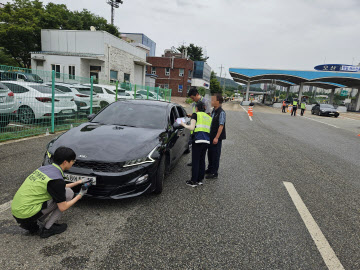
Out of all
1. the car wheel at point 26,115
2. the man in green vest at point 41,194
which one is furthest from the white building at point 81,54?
the man in green vest at point 41,194

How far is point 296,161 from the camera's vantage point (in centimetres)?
633

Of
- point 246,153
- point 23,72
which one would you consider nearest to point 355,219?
point 246,153

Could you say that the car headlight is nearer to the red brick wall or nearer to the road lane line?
the road lane line

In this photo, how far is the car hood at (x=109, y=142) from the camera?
10.5ft

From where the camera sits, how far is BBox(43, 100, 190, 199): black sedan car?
306cm

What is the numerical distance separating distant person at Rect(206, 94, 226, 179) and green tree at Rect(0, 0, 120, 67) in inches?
1219

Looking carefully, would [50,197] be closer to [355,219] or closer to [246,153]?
[355,219]

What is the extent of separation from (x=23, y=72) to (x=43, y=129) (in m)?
2.40

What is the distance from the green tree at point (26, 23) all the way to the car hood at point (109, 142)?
99.6 ft

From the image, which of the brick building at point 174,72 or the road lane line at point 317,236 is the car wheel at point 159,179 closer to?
the road lane line at point 317,236

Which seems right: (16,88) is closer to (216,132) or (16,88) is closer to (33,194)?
(33,194)

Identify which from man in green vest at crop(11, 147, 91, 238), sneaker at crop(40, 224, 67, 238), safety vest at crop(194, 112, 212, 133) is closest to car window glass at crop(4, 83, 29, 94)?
man in green vest at crop(11, 147, 91, 238)

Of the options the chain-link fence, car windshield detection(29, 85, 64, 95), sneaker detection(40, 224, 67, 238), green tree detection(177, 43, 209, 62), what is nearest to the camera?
sneaker detection(40, 224, 67, 238)

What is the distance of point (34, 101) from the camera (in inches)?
264
